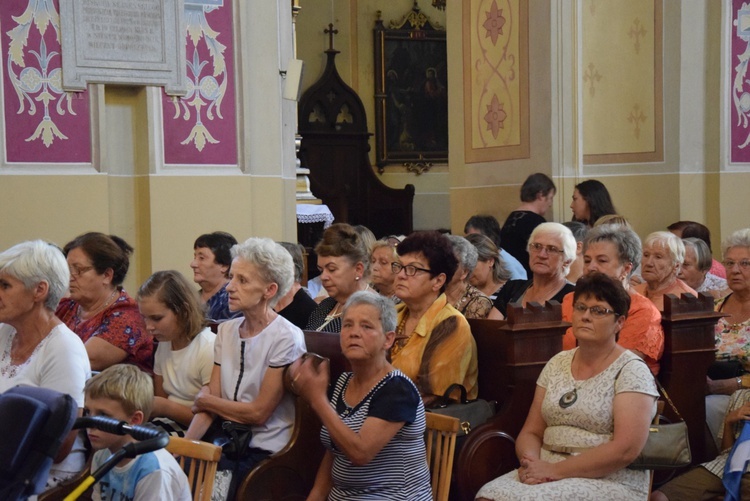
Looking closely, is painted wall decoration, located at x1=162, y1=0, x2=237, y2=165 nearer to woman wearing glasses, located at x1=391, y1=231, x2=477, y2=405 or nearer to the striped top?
woman wearing glasses, located at x1=391, y1=231, x2=477, y2=405

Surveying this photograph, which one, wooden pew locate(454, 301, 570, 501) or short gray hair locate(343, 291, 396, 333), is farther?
wooden pew locate(454, 301, 570, 501)

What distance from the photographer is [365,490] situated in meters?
3.35

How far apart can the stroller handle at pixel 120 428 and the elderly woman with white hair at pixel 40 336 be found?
97 cm

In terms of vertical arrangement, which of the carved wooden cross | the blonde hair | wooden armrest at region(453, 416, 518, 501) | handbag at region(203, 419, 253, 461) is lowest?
wooden armrest at region(453, 416, 518, 501)

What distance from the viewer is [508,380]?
12.9 ft

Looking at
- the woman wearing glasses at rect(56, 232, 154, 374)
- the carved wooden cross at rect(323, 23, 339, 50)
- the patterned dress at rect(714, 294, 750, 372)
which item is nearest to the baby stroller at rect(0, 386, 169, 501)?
the woman wearing glasses at rect(56, 232, 154, 374)

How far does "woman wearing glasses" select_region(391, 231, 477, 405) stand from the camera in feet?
12.8

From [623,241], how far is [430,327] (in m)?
1.08

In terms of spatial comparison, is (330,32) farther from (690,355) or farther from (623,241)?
(690,355)

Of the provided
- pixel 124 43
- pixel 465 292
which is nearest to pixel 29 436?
pixel 465 292

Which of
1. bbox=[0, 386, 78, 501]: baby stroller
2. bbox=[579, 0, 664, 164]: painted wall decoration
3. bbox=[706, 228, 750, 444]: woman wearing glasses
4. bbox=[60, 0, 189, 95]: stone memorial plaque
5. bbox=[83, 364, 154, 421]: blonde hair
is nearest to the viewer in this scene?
bbox=[0, 386, 78, 501]: baby stroller

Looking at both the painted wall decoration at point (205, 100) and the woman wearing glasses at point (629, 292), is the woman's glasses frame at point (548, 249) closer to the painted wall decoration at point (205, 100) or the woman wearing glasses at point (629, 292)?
the woman wearing glasses at point (629, 292)

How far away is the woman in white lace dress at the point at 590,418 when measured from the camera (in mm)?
3416

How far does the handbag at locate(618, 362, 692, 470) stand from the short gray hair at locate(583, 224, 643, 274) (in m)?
1.04
